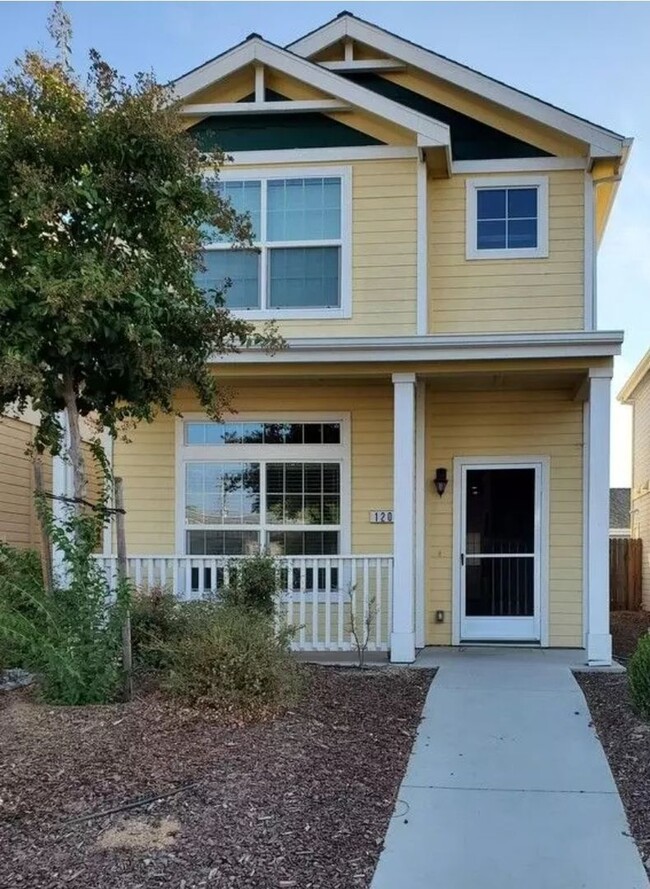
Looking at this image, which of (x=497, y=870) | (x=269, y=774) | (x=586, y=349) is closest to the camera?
(x=497, y=870)

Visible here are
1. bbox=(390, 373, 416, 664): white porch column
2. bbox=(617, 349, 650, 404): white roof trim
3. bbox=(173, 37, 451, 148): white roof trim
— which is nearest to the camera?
bbox=(390, 373, 416, 664): white porch column

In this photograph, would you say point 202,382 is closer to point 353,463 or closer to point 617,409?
point 353,463

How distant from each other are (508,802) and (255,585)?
370 cm

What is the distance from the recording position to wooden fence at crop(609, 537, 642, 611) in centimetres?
1534

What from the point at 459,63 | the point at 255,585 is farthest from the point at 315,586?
the point at 459,63

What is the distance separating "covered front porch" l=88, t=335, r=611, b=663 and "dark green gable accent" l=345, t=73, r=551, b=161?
263 centimetres

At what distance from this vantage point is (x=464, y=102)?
9.48m

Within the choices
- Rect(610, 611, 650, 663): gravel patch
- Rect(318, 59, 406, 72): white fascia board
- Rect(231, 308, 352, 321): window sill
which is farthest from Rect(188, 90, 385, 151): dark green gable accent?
Rect(610, 611, 650, 663): gravel patch

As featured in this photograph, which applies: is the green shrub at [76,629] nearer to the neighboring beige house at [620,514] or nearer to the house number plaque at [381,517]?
the house number plaque at [381,517]

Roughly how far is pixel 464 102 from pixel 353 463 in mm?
4353

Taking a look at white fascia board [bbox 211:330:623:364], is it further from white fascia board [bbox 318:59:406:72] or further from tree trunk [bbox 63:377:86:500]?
white fascia board [bbox 318:59:406:72]

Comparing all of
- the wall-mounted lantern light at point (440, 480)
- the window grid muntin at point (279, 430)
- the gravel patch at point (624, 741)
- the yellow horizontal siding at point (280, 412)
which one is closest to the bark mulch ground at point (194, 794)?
the gravel patch at point (624, 741)

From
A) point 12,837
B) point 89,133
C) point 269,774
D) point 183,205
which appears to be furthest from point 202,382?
point 12,837

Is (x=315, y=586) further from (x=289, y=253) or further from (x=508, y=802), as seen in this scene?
(x=508, y=802)
